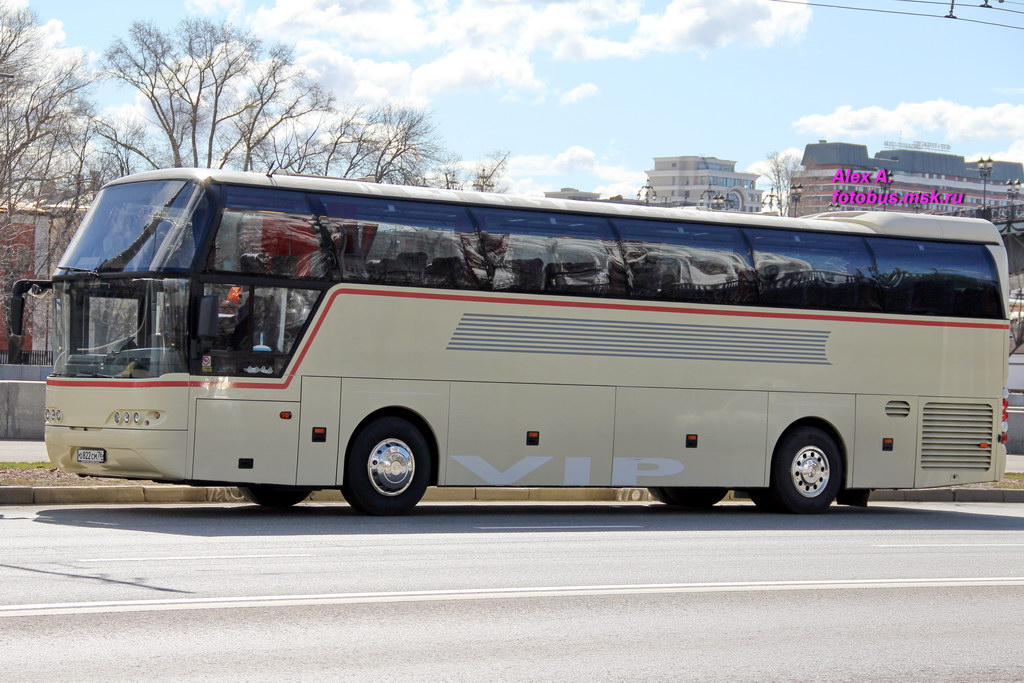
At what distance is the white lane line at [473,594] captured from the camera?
8586 mm

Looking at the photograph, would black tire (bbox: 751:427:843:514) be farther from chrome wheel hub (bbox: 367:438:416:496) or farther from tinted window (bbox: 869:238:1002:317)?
chrome wheel hub (bbox: 367:438:416:496)

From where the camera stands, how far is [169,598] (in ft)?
29.6

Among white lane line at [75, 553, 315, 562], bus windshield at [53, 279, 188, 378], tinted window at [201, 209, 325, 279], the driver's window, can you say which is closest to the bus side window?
tinted window at [201, 209, 325, 279]

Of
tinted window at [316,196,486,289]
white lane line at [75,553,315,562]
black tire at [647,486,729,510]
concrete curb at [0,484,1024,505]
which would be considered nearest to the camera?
white lane line at [75,553,315,562]

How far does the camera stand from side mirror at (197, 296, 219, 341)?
14.4 meters

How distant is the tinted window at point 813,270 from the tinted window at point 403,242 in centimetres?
412

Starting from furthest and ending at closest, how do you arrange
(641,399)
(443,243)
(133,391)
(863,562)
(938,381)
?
(938,381) → (641,399) → (443,243) → (133,391) → (863,562)

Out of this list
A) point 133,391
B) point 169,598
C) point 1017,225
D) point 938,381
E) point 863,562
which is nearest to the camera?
point 169,598

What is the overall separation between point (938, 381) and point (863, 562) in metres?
7.11

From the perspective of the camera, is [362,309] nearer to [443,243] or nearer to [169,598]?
[443,243]

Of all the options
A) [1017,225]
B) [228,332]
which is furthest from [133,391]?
[1017,225]

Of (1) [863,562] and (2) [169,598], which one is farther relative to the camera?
(1) [863,562]

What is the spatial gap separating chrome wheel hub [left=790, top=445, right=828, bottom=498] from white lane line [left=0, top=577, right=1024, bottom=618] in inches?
261

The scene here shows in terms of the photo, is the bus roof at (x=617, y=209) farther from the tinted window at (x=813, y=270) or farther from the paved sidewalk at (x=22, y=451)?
the paved sidewalk at (x=22, y=451)
